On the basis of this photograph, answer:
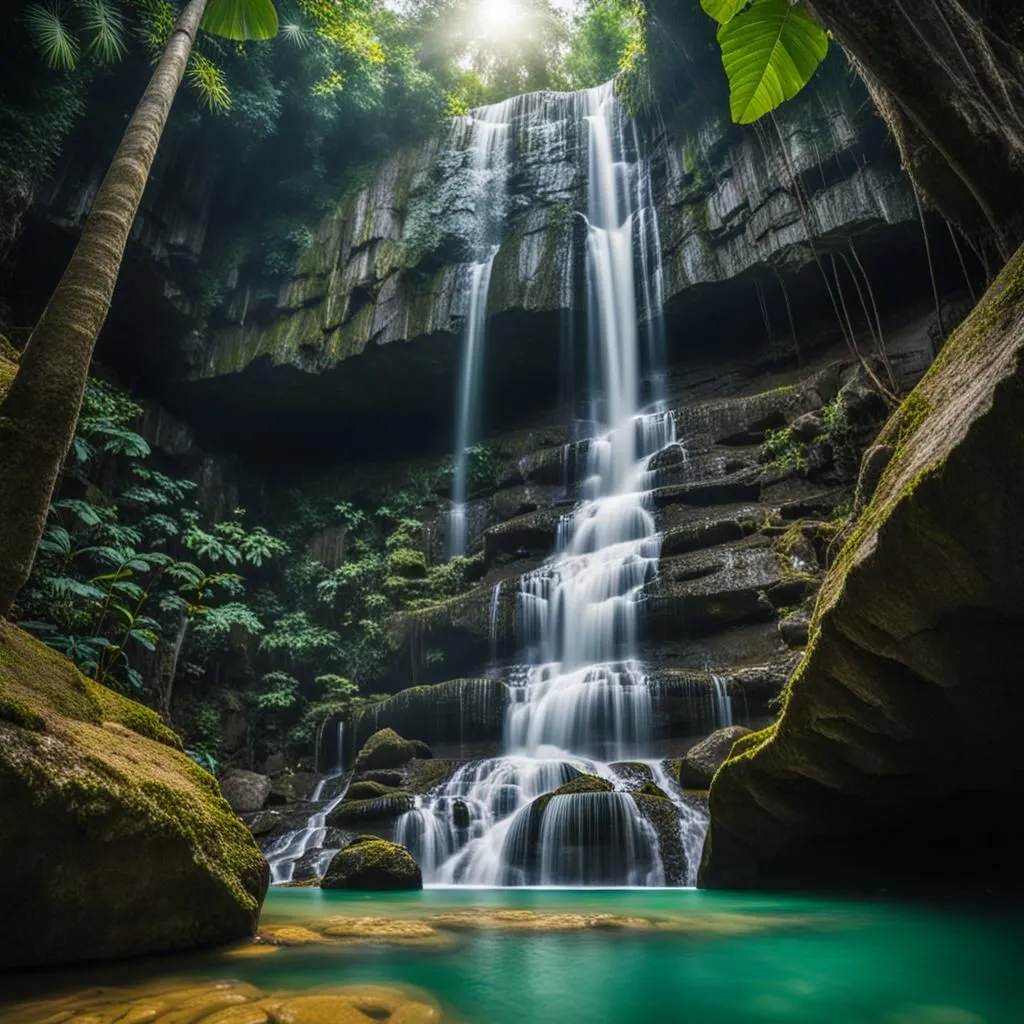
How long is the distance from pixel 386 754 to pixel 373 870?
454 cm

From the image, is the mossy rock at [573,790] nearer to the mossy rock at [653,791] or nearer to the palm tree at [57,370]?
the mossy rock at [653,791]

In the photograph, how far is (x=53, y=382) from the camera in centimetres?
339

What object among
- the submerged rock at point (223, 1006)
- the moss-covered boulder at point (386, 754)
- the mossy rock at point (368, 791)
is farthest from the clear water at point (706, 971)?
the moss-covered boulder at point (386, 754)

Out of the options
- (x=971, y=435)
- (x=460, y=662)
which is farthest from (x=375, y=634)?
(x=971, y=435)

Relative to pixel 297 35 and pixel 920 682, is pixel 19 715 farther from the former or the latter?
pixel 297 35

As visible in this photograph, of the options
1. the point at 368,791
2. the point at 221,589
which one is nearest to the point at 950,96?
the point at 368,791

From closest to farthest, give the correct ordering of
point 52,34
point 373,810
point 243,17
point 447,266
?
point 243,17
point 373,810
point 52,34
point 447,266

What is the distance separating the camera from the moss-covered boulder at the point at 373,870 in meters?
6.28

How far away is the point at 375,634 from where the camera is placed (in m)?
15.6

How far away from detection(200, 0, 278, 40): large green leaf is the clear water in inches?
239

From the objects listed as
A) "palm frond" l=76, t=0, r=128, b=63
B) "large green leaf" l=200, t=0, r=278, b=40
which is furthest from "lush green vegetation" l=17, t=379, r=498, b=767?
"large green leaf" l=200, t=0, r=278, b=40

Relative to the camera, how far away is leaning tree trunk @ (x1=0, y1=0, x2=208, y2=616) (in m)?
3.15

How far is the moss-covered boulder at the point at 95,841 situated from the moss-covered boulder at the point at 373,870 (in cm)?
311

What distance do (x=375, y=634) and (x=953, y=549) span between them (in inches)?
553
